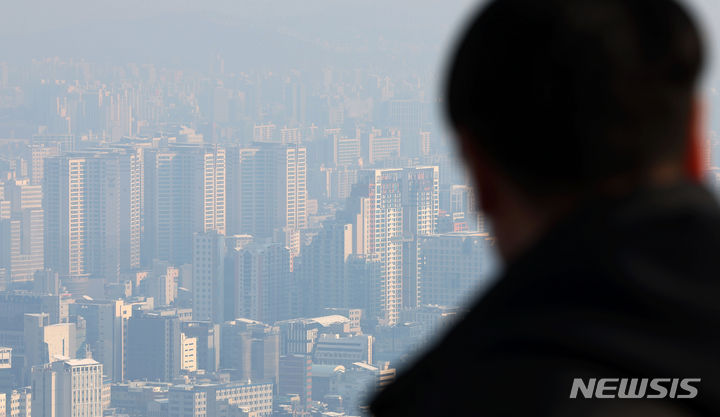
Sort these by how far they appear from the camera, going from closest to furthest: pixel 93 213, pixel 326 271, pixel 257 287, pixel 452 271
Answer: pixel 452 271 → pixel 257 287 → pixel 326 271 → pixel 93 213

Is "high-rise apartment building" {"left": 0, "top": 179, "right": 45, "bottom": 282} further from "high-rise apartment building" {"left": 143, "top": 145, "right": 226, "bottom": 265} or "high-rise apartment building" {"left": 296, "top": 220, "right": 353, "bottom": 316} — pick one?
"high-rise apartment building" {"left": 296, "top": 220, "right": 353, "bottom": 316}

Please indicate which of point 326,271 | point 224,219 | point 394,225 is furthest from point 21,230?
point 394,225

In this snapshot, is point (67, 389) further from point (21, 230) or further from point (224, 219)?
point (224, 219)

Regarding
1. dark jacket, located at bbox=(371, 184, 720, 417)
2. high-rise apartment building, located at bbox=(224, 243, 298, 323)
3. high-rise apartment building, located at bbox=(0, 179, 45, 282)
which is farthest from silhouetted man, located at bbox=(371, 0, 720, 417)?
high-rise apartment building, located at bbox=(0, 179, 45, 282)

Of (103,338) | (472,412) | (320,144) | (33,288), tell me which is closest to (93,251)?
(33,288)

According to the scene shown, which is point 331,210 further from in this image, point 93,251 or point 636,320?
point 636,320

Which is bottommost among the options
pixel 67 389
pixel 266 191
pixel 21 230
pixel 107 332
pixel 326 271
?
pixel 67 389

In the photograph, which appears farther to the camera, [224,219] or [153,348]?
[224,219]
